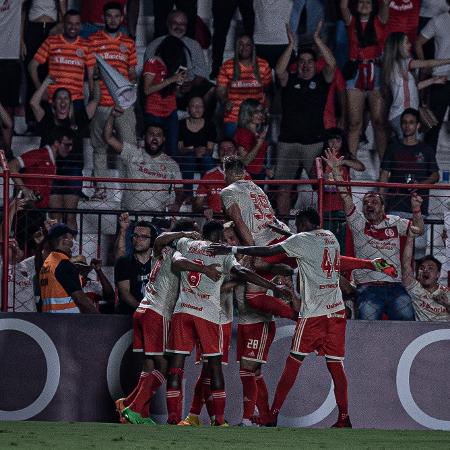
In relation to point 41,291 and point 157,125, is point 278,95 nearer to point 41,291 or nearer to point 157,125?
point 157,125

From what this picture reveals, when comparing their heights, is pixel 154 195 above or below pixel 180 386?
above

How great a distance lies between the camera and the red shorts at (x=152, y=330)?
1137cm

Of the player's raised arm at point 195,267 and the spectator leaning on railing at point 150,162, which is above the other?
the spectator leaning on railing at point 150,162

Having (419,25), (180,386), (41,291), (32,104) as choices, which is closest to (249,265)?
(180,386)

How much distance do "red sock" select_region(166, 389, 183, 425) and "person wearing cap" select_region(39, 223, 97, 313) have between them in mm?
1462

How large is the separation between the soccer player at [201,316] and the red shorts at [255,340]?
38cm

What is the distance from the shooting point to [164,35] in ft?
52.7

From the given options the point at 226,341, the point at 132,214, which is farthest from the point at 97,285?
the point at 226,341

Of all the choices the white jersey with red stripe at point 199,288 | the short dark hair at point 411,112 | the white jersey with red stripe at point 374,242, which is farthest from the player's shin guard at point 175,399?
the short dark hair at point 411,112

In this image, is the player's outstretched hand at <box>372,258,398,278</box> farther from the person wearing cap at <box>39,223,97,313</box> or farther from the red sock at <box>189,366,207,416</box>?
the person wearing cap at <box>39,223,97,313</box>

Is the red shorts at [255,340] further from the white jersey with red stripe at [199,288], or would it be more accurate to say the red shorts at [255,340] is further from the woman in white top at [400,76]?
the woman in white top at [400,76]

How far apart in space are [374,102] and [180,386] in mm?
6250

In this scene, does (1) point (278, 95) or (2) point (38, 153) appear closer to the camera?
(2) point (38, 153)

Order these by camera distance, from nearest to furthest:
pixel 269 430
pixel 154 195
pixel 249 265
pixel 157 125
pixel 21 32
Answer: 1. pixel 269 430
2. pixel 249 265
3. pixel 154 195
4. pixel 157 125
5. pixel 21 32
